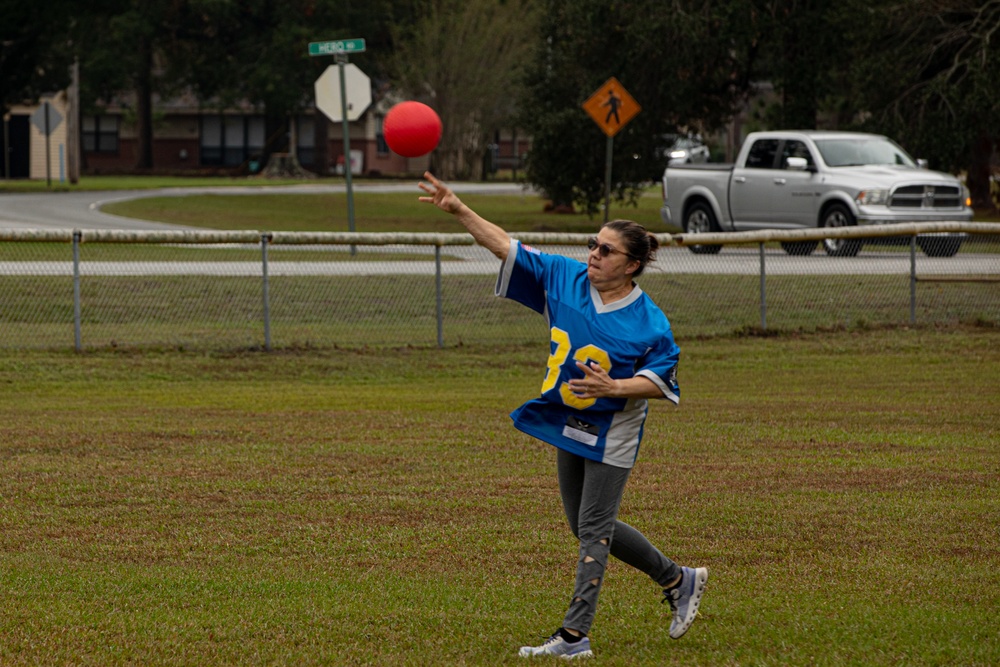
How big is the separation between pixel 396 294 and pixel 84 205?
954 inches

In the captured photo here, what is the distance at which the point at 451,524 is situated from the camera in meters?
7.41

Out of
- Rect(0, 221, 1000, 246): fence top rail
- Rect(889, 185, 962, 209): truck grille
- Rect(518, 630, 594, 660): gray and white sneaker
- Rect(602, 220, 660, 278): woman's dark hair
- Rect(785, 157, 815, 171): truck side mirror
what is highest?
Rect(602, 220, 660, 278): woman's dark hair

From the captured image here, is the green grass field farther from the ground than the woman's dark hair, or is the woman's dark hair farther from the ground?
the woman's dark hair

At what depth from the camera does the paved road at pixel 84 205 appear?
30.1m

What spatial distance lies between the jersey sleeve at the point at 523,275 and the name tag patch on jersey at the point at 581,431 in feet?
1.59

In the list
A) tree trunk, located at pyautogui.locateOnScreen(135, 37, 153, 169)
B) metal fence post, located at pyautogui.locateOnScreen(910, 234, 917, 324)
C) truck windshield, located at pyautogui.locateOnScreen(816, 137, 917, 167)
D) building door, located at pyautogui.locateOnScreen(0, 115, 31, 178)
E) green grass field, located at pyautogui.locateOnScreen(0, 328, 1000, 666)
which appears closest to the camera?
green grass field, located at pyautogui.locateOnScreen(0, 328, 1000, 666)

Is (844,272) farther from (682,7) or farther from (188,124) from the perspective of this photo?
(188,124)

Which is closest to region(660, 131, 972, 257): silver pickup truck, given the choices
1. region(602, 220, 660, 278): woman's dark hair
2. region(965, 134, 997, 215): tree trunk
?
region(965, 134, 997, 215): tree trunk

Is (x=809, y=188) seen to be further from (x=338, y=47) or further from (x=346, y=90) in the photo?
(x=338, y=47)

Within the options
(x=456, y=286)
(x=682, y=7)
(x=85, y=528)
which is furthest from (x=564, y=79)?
(x=85, y=528)

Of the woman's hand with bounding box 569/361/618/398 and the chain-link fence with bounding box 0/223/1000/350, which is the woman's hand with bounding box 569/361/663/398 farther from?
the chain-link fence with bounding box 0/223/1000/350

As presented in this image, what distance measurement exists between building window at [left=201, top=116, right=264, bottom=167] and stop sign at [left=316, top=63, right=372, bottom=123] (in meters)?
61.3

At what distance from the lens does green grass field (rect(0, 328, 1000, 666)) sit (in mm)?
5500

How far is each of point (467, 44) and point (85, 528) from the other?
56.1m
